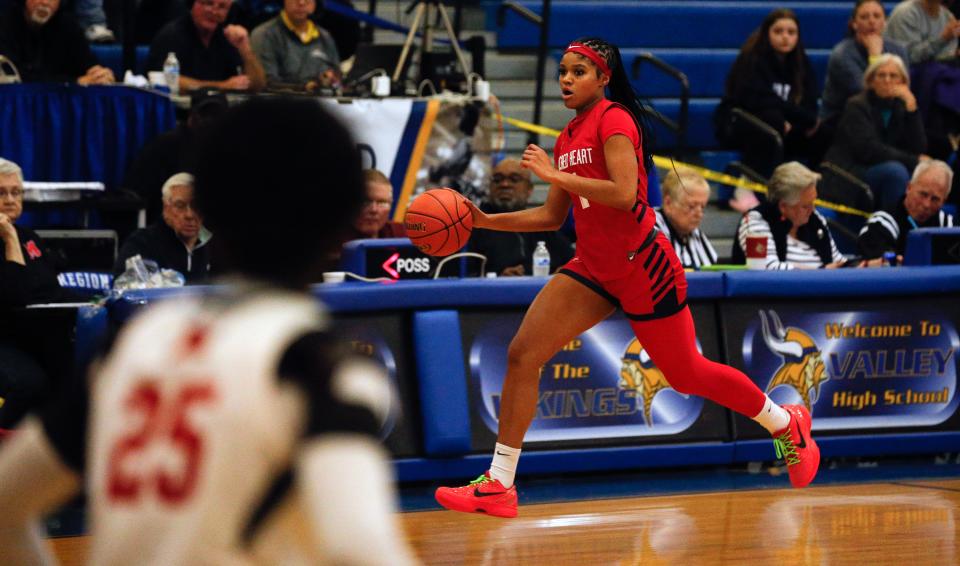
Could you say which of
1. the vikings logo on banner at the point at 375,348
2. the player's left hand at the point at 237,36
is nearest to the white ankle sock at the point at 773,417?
the vikings logo on banner at the point at 375,348

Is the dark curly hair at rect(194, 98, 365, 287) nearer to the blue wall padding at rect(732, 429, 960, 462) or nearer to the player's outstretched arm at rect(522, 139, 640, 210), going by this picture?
the player's outstretched arm at rect(522, 139, 640, 210)

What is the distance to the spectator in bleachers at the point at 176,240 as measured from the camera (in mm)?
7531

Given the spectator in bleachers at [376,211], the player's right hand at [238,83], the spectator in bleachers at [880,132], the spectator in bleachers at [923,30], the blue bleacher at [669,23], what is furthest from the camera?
the blue bleacher at [669,23]

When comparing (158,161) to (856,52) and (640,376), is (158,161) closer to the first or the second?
(640,376)

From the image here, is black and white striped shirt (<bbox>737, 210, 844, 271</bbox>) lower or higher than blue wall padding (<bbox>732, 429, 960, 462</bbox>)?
higher

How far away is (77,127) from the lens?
9.01 m

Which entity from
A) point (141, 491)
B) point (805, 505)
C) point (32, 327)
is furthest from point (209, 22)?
point (141, 491)

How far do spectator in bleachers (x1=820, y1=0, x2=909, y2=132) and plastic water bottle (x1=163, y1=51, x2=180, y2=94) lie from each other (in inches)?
209

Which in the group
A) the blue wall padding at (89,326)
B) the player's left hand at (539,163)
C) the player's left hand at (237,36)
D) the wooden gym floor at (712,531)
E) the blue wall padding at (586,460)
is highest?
the player's left hand at (237,36)

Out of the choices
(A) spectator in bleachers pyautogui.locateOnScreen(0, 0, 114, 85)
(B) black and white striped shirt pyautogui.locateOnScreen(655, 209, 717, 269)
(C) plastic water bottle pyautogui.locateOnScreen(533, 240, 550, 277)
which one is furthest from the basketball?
(A) spectator in bleachers pyautogui.locateOnScreen(0, 0, 114, 85)

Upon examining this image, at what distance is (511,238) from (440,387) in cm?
159

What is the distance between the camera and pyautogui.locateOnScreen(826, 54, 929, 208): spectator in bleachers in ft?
36.1

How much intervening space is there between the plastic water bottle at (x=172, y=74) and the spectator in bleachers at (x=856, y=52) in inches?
209

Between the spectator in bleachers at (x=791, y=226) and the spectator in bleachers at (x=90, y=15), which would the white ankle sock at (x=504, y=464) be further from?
the spectator in bleachers at (x=90, y=15)
